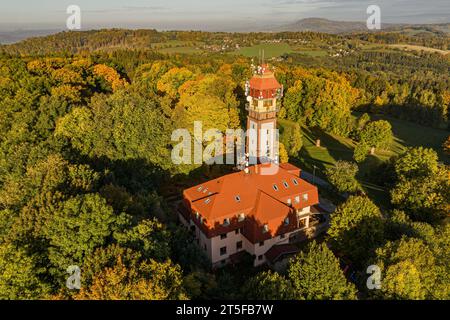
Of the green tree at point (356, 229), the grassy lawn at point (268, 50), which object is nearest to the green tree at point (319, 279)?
the green tree at point (356, 229)

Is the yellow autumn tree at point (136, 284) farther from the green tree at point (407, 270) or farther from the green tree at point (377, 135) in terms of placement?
the green tree at point (377, 135)

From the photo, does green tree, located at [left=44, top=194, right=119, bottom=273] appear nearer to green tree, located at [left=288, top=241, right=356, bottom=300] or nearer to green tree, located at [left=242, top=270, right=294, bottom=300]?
green tree, located at [left=242, top=270, right=294, bottom=300]

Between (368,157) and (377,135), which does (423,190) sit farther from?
(377,135)

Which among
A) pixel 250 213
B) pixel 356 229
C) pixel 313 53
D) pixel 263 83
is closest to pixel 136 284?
pixel 250 213

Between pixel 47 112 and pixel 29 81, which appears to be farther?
pixel 29 81
